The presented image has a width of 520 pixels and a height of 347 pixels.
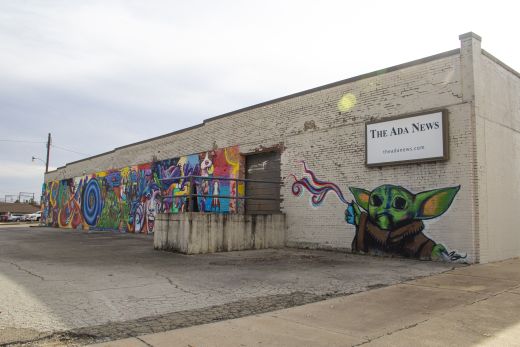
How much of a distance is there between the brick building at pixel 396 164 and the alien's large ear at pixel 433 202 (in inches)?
1.0

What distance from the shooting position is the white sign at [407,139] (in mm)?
10523

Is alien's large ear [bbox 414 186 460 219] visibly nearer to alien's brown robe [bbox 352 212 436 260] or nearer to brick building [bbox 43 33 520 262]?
brick building [bbox 43 33 520 262]

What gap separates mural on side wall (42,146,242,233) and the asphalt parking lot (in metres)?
3.93

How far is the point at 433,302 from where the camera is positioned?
5.70 metres

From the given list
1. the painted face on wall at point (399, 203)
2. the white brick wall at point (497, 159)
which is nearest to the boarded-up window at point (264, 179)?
the painted face on wall at point (399, 203)

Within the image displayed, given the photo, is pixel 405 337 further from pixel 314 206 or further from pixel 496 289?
pixel 314 206

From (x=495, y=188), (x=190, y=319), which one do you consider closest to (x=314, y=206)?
(x=495, y=188)

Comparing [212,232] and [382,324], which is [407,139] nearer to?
[212,232]

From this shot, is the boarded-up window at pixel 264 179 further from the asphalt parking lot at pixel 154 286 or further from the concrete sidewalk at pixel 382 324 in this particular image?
the concrete sidewalk at pixel 382 324

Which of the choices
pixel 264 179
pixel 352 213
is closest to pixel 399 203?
pixel 352 213

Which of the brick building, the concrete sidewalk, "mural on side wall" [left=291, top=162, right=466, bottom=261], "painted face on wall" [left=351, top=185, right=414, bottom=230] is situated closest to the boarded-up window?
the brick building

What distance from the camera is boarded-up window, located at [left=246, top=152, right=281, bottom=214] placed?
50.3 ft

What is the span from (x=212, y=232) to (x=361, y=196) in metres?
4.44

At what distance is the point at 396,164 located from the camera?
37.3 feet
